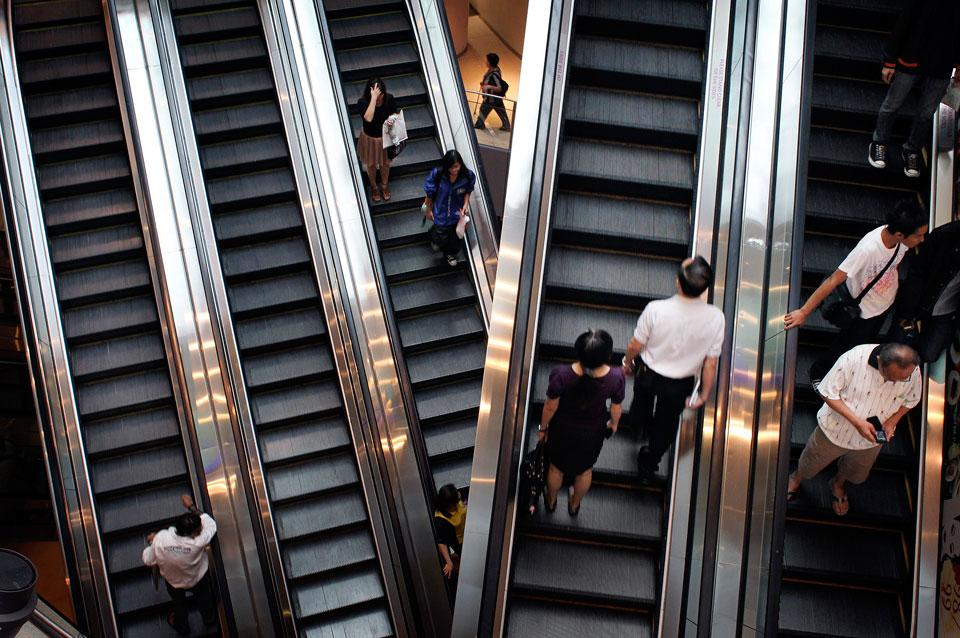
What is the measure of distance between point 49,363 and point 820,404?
655 centimetres

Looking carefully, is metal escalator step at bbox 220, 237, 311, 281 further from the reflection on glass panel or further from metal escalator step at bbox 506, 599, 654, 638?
metal escalator step at bbox 506, 599, 654, 638

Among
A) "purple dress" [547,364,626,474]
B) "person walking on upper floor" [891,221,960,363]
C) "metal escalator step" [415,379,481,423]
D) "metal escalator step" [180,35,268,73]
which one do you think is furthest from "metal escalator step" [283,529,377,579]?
"metal escalator step" [180,35,268,73]

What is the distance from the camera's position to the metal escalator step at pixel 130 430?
809cm

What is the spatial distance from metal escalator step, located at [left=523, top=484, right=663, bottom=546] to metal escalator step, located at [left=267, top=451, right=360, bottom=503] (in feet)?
9.25

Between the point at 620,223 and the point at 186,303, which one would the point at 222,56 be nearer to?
the point at 186,303

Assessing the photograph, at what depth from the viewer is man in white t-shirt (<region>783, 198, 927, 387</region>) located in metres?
4.95

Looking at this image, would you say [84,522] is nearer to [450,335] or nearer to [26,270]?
[26,270]

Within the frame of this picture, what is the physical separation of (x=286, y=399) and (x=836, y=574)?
5.14 meters

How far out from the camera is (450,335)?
877 centimetres

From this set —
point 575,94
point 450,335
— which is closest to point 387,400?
point 450,335

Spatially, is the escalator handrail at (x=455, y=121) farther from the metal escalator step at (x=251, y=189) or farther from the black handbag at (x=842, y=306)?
the black handbag at (x=842, y=306)

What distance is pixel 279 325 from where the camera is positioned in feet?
28.6

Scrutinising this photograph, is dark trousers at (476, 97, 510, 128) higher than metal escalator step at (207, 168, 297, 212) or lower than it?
higher

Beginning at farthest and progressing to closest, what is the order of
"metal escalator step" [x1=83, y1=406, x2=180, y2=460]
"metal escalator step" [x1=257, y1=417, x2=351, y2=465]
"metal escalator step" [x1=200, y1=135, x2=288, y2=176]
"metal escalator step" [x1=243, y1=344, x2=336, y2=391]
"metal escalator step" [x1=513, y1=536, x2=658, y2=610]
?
"metal escalator step" [x1=200, y1=135, x2=288, y2=176]
"metal escalator step" [x1=243, y1=344, x2=336, y2=391]
"metal escalator step" [x1=257, y1=417, x2=351, y2=465]
"metal escalator step" [x1=83, y1=406, x2=180, y2=460]
"metal escalator step" [x1=513, y1=536, x2=658, y2=610]
